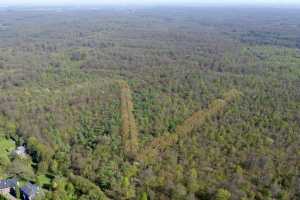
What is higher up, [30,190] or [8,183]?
[8,183]

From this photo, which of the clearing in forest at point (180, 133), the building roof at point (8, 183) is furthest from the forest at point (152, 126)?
the building roof at point (8, 183)

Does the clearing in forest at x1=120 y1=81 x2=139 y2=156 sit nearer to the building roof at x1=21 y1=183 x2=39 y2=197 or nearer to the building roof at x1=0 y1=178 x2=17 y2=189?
the building roof at x1=21 y1=183 x2=39 y2=197

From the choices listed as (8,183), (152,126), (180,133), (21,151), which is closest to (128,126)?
(152,126)

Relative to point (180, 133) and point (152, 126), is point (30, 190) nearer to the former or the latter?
point (152, 126)

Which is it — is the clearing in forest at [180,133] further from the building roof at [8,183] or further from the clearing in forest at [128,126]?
the building roof at [8,183]

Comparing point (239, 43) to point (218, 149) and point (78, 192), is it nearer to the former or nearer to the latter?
point (218, 149)

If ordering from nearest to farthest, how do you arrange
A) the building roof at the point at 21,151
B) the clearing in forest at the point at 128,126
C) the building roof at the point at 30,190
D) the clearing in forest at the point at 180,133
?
the building roof at the point at 30,190
the clearing in forest at the point at 180,133
the clearing in forest at the point at 128,126
the building roof at the point at 21,151

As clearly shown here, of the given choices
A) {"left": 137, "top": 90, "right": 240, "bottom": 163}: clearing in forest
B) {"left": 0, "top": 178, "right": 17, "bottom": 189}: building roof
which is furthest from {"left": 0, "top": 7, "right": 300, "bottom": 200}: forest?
{"left": 0, "top": 178, "right": 17, "bottom": 189}: building roof
